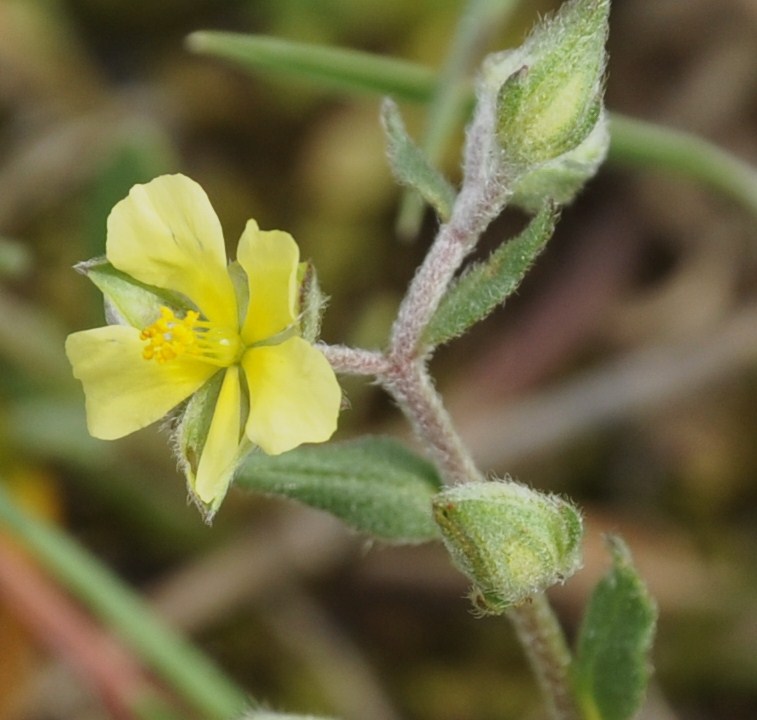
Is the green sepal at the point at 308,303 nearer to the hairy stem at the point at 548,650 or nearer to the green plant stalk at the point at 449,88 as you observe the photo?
the hairy stem at the point at 548,650

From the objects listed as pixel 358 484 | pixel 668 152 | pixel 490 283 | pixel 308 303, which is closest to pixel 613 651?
pixel 358 484

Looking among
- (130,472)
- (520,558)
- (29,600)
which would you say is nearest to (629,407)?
(130,472)

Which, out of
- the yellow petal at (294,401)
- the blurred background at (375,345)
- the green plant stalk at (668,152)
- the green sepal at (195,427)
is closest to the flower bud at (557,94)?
the yellow petal at (294,401)

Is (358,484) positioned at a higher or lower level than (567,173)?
lower

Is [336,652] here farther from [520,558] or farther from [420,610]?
[520,558]

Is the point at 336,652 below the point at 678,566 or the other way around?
below

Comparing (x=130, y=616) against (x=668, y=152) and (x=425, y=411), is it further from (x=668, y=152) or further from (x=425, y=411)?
(x=668, y=152)

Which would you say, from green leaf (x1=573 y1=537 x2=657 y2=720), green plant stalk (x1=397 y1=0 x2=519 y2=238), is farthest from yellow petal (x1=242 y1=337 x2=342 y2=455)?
green plant stalk (x1=397 y1=0 x2=519 y2=238)
